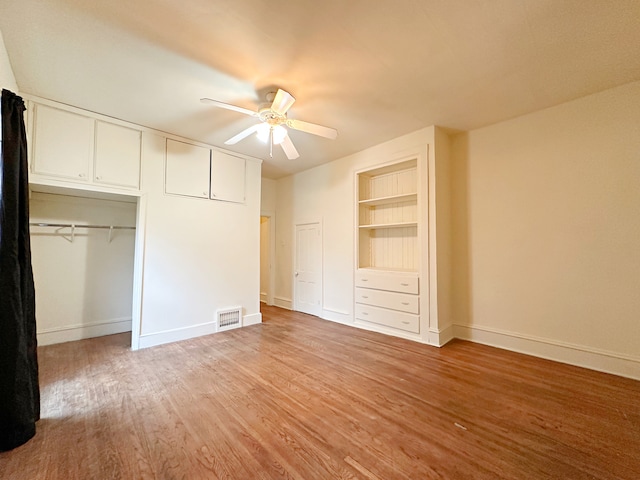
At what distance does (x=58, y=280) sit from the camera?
369 centimetres

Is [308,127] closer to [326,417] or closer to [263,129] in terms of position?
[263,129]

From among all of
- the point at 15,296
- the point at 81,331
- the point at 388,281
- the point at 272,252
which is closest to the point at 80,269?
the point at 81,331

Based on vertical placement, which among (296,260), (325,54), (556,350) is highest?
(325,54)

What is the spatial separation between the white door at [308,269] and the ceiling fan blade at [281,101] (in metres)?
2.92

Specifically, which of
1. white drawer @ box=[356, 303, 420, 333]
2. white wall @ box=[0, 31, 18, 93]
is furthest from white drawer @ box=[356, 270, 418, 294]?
white wall @ box=[0, 31, 18, 93]

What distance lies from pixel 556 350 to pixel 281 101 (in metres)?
4.31

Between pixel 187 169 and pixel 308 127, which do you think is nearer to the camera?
pixel 308 127

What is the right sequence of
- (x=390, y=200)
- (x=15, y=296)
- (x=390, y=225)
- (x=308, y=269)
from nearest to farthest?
(x=15, y=296), (x=390, y=225), (x=390, y=200), (x=308, y=269)

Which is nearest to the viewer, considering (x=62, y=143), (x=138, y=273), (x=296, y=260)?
(x=62, y=143)

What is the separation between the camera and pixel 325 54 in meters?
2.26

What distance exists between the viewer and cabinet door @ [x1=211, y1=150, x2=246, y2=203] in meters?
4.29

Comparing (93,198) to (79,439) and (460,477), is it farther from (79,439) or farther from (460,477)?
(460,477)

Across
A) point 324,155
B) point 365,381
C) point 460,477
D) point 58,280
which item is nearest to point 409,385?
point 365,381

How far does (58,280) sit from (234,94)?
3734 mm
